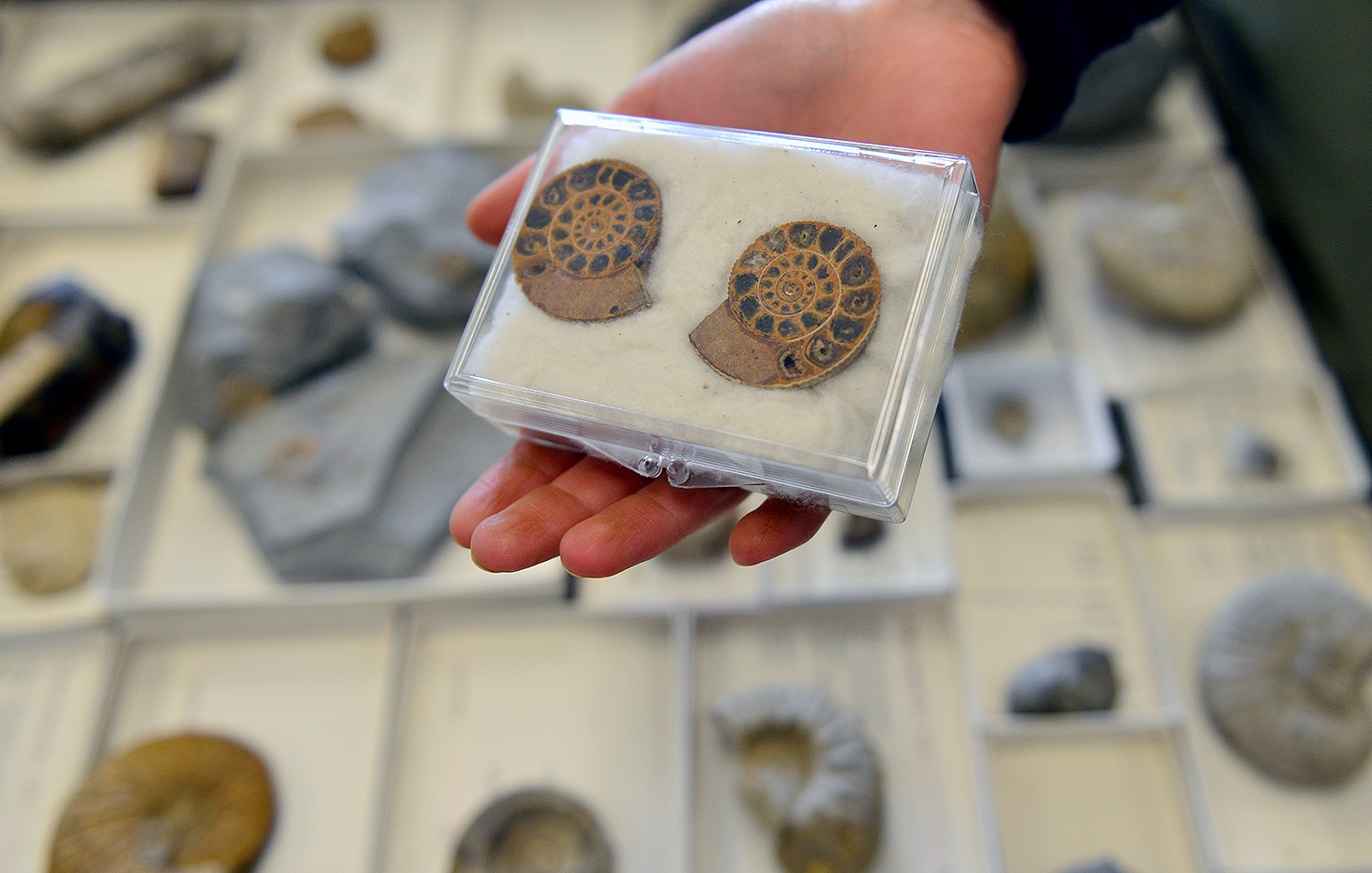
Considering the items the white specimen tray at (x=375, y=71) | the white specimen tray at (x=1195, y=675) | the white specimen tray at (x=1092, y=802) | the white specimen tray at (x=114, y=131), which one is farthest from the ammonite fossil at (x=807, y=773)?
the white specimen tray at (x=114, y=131)

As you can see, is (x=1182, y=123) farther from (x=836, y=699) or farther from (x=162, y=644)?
(x=162, y=644)

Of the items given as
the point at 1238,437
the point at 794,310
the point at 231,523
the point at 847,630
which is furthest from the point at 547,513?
the point at 1238,437

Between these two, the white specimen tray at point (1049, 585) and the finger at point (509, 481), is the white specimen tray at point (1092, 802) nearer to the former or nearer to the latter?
the white specimen tray at point (1049, 585)

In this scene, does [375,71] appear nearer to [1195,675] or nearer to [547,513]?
[547,513]

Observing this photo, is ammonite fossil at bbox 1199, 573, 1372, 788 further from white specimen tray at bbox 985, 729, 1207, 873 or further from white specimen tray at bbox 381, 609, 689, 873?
white specimen tray at bbox 381, 609, 689, 873

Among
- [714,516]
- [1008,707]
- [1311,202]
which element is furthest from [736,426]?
[1311,202]

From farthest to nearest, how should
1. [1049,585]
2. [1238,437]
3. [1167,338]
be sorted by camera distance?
1. [1167,338]
2. [1238,437]
3. [1049,585]
